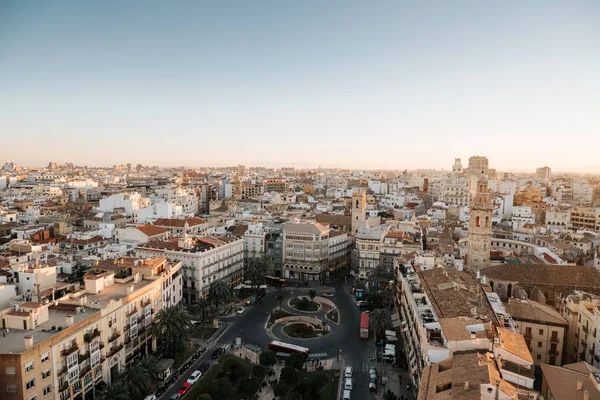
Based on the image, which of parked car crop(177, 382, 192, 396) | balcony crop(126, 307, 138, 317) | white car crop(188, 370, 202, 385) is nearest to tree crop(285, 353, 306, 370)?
white car crop(188, 370, 202, 385)

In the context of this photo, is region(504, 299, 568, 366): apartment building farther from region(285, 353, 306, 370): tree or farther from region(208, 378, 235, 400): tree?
region(208, 378, 235, 400): tree

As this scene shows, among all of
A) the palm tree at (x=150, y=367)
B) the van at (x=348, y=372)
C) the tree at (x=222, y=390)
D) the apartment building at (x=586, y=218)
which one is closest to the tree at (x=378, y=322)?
the van at (x=348, y=372)

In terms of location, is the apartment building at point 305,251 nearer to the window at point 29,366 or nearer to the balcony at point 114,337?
the balcony at point 114,337

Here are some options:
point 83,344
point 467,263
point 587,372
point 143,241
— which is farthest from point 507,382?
point 143,241

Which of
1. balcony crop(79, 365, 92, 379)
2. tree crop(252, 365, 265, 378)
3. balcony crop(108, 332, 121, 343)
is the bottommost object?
tree crop(252, 365, 265, 378)

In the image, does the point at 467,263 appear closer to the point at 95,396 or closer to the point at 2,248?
the point at 95,396

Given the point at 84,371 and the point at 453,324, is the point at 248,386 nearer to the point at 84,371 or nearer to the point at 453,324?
the point at 84,371
